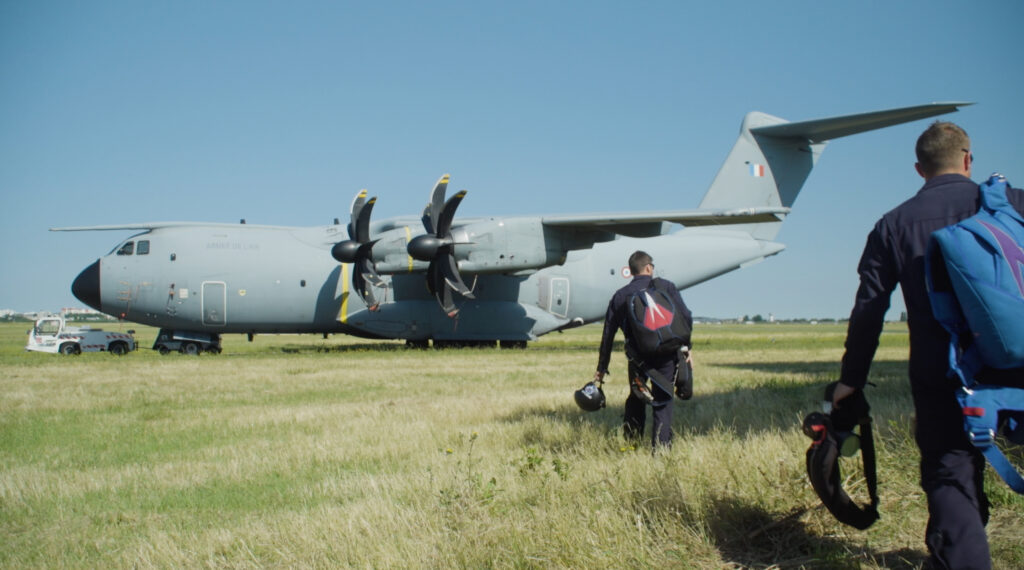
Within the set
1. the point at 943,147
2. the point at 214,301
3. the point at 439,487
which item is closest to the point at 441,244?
the point at 214,301

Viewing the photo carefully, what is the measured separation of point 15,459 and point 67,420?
7.36 feet

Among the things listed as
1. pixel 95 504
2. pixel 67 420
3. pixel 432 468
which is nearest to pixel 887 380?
pixel 432 468

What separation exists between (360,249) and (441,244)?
2371 millimetres

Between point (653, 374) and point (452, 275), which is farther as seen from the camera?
point (452, 275)

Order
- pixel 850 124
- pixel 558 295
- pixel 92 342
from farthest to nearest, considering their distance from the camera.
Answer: pixel 92 342
pixel 558 295
pixel 850 124

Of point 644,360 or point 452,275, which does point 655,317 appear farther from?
point 452,275

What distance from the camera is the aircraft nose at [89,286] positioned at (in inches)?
821

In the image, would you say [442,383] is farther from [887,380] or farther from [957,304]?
[957,304]

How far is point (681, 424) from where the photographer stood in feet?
25.4

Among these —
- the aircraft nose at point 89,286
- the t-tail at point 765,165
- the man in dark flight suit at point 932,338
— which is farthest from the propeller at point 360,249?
the man in dark flight suit at point 932,338

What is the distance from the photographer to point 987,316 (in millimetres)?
2725

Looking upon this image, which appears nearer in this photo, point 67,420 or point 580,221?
point 67,420

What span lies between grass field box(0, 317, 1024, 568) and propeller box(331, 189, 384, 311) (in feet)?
29.5

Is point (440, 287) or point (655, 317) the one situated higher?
point (655, 317)
